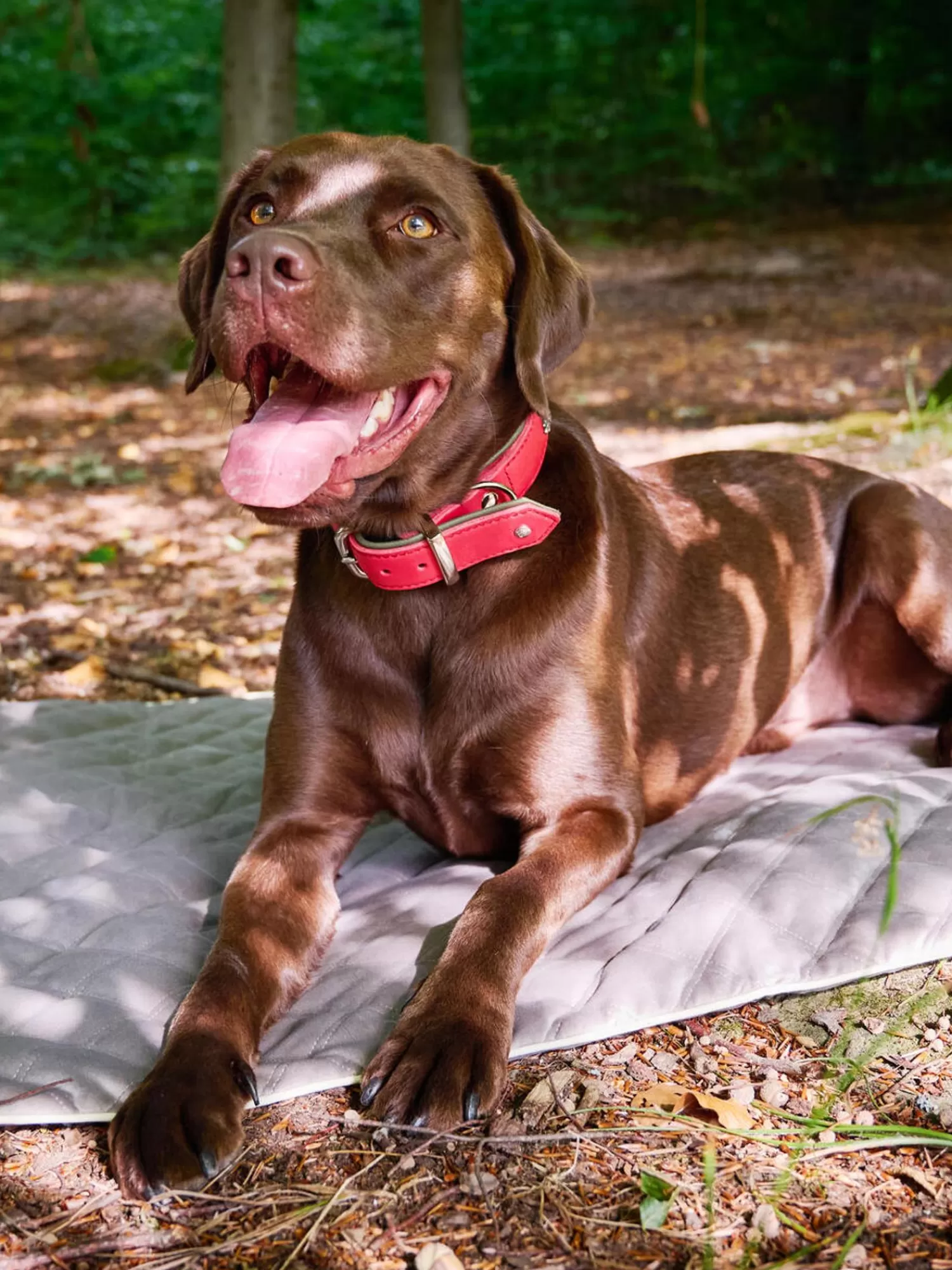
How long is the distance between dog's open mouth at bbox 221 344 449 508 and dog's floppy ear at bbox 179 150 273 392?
1.15 feet

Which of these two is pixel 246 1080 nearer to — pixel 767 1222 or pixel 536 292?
pixel 767 1222

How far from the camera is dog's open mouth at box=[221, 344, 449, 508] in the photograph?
256 centimetres

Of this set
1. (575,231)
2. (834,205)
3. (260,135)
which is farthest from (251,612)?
(834,205)

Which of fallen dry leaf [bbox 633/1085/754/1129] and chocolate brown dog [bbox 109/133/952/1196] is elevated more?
chocolate brown dog [bbox 109/133/952/1196]

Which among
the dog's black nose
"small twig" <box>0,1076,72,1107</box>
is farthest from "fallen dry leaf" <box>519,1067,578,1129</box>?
the dog's black nose

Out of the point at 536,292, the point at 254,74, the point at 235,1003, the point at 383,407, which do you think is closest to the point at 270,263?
the point at 383,407

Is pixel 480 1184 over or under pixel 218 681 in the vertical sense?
over

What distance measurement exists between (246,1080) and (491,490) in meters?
1.37

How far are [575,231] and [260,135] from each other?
26.0ft

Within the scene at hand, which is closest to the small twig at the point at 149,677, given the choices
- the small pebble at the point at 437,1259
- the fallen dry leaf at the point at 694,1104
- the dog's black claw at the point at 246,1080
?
the dog's black claw at the point at 246,1080

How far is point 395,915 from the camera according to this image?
2908mm

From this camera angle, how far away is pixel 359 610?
3.03m

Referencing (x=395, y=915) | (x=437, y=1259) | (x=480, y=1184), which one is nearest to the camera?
(x=437, y=1259)

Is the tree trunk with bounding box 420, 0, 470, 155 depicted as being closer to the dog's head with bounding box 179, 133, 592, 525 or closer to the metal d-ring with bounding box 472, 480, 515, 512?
the dog's head with bounding box 179, 133, 592, 525
